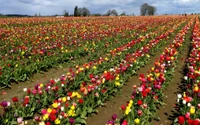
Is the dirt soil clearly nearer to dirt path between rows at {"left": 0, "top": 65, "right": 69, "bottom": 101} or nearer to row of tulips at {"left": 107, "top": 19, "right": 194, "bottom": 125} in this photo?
dirt path between rows at {"left": 0, "top": 65, "right": 69, "bottom": 101}

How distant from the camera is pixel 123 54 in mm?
12391

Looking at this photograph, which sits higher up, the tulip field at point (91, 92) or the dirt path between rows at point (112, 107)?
the tulip field at point (91, 92)

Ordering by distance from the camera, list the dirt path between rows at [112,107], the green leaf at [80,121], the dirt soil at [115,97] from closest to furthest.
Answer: the green leaf at [80,121]
the dirt path between rows at [112,107]
the dirt soil at [115,97]

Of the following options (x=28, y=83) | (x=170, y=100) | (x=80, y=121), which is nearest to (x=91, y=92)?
(x=80, y=121)

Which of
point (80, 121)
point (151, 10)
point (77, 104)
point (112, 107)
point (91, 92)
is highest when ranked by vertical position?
point (151, 10)

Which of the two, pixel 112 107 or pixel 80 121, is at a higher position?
pixel 80 121

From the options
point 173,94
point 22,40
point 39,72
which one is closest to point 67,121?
point 173,94

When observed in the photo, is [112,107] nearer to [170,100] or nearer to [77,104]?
[77,104]

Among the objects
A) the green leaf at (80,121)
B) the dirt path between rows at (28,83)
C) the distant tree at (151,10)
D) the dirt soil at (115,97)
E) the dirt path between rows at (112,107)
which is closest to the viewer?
the green leaf at (80,121)

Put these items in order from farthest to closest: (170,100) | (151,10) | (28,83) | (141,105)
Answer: (151,10), (28,83), (170,100), (141,105)

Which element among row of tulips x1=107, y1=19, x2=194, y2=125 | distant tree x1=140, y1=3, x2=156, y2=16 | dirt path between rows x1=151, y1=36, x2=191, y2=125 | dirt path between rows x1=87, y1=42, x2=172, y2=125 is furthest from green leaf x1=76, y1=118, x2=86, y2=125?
distant tree x1=140, y1=3, x2=156, y2=16

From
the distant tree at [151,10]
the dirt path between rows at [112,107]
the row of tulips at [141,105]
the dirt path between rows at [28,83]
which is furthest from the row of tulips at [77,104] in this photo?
the distant tree at [151,10]

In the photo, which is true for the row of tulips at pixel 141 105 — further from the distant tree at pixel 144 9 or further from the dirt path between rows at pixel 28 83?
the distant tree at pixel 144 9

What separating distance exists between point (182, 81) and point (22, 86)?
248 inches
